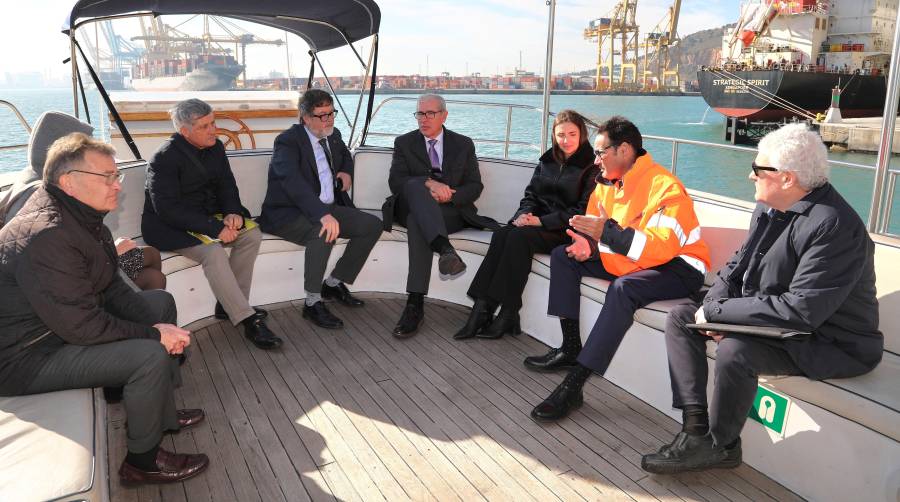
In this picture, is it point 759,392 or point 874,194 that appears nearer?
point 759,392

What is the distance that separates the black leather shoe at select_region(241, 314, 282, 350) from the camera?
3012 millimetres

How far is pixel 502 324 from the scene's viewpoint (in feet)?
10.3

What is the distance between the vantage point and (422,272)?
10.8 feet

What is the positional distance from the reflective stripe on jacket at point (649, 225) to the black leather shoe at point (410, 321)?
1.07m

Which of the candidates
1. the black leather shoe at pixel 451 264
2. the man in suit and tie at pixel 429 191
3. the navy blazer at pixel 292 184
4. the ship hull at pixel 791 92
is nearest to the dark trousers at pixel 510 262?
the black leather shoe at pixel 451 264

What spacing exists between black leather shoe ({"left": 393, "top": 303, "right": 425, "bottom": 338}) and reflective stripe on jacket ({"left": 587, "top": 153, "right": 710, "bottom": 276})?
1.07m

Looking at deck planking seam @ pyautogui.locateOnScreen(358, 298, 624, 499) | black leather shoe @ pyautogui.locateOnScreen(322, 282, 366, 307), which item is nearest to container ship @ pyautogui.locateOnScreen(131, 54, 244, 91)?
black leather shoe @ pyautogui.locateOnScreen(322, 282, 366, 307)

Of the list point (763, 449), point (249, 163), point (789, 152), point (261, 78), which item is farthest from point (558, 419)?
point (261, 78)

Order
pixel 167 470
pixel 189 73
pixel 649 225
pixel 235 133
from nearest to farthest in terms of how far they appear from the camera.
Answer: pixel 167 470, pixel 649 225, pixel 235 133, pixel 189 73

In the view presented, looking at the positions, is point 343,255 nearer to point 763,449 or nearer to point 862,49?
point 763,449

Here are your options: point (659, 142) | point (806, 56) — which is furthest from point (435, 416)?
point (806, 56)

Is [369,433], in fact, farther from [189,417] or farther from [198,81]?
[198,81]

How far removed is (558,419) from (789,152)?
3.96 ft

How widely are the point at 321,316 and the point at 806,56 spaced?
3472 cm
